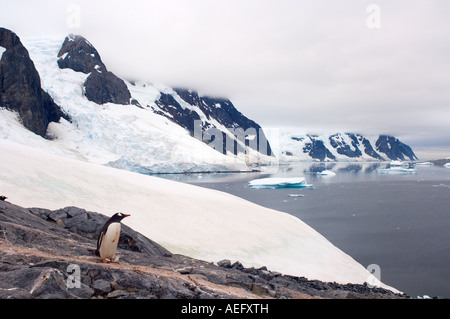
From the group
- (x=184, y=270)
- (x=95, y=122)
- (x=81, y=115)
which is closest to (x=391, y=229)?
(x=184, y=270)

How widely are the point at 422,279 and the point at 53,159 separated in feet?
66.4

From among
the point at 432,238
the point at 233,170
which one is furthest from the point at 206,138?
the point at 432,238

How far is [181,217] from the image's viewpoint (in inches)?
666

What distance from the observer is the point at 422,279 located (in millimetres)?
17469

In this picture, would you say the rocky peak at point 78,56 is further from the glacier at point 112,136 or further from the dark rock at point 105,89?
the dark rock at point 105,89

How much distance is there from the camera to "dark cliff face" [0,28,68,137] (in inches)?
3063

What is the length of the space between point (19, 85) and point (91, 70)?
135 feet

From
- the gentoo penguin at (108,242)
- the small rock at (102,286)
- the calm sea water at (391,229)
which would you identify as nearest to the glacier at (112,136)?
the calm sea water at (391,229)

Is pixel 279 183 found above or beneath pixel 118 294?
beneath

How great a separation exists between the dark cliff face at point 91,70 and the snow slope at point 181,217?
3703 inches

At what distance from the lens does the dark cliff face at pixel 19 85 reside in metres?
77.8

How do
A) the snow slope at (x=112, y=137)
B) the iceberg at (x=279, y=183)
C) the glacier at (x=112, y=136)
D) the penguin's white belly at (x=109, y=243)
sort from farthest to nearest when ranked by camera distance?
the glacier at (x=112, y=136), the snow slope at (x=112, y=137), the iceberg at (x=279, y=183), the penguin's white belly at (x=109, y=243)

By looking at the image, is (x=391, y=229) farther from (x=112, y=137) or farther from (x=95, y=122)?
(x=95, y=122)
